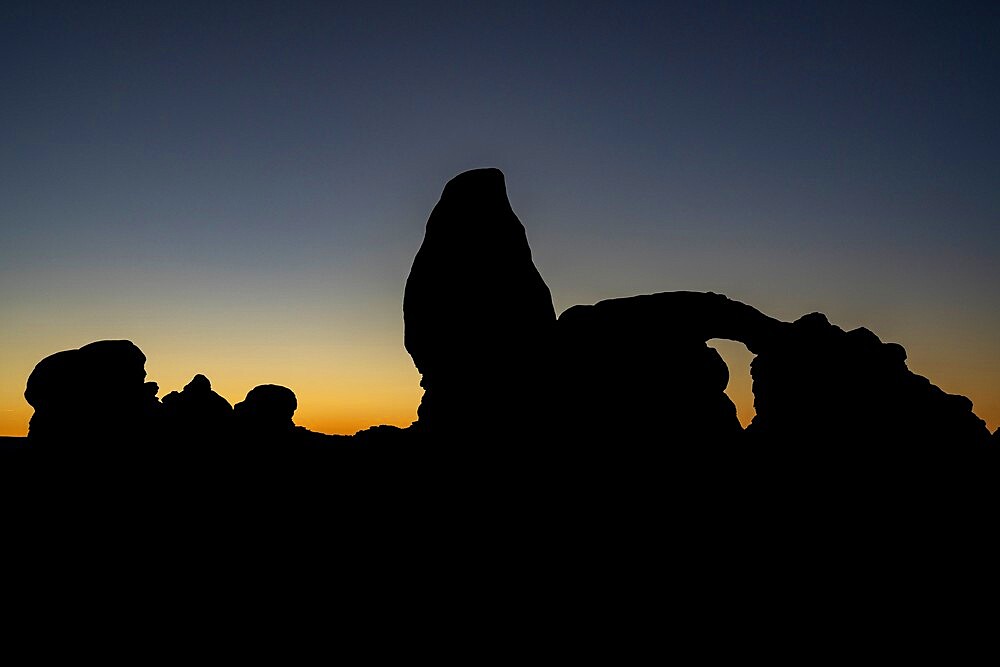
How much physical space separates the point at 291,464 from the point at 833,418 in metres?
27.4

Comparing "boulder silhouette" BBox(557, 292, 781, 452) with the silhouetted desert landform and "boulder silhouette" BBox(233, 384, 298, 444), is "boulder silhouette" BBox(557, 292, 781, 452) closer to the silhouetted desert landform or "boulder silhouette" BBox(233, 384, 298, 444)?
the silhouetted desert landform

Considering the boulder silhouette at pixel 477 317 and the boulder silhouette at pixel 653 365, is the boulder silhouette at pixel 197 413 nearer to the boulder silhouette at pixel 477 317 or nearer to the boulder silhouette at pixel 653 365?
the boulder silhouette at pixel 477 317

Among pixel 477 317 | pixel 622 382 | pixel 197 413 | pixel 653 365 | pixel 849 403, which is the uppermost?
pixel 477 317

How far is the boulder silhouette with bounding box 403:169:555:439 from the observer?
1128 inches

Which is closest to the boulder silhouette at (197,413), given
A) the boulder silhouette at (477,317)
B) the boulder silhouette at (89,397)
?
the boulder silhouette at (89,397)

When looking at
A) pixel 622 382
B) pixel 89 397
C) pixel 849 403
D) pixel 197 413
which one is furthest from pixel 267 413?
pixel 849 403

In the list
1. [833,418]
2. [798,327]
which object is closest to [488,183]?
[798,327]

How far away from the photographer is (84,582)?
21.7m

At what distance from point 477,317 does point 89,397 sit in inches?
853

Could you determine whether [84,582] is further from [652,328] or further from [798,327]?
[798,327]

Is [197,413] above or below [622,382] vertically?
above

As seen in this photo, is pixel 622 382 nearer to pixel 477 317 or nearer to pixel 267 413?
pixel 477 317

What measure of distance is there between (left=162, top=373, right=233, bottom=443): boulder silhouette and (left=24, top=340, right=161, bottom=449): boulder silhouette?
369cm

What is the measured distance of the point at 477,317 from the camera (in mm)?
28984
